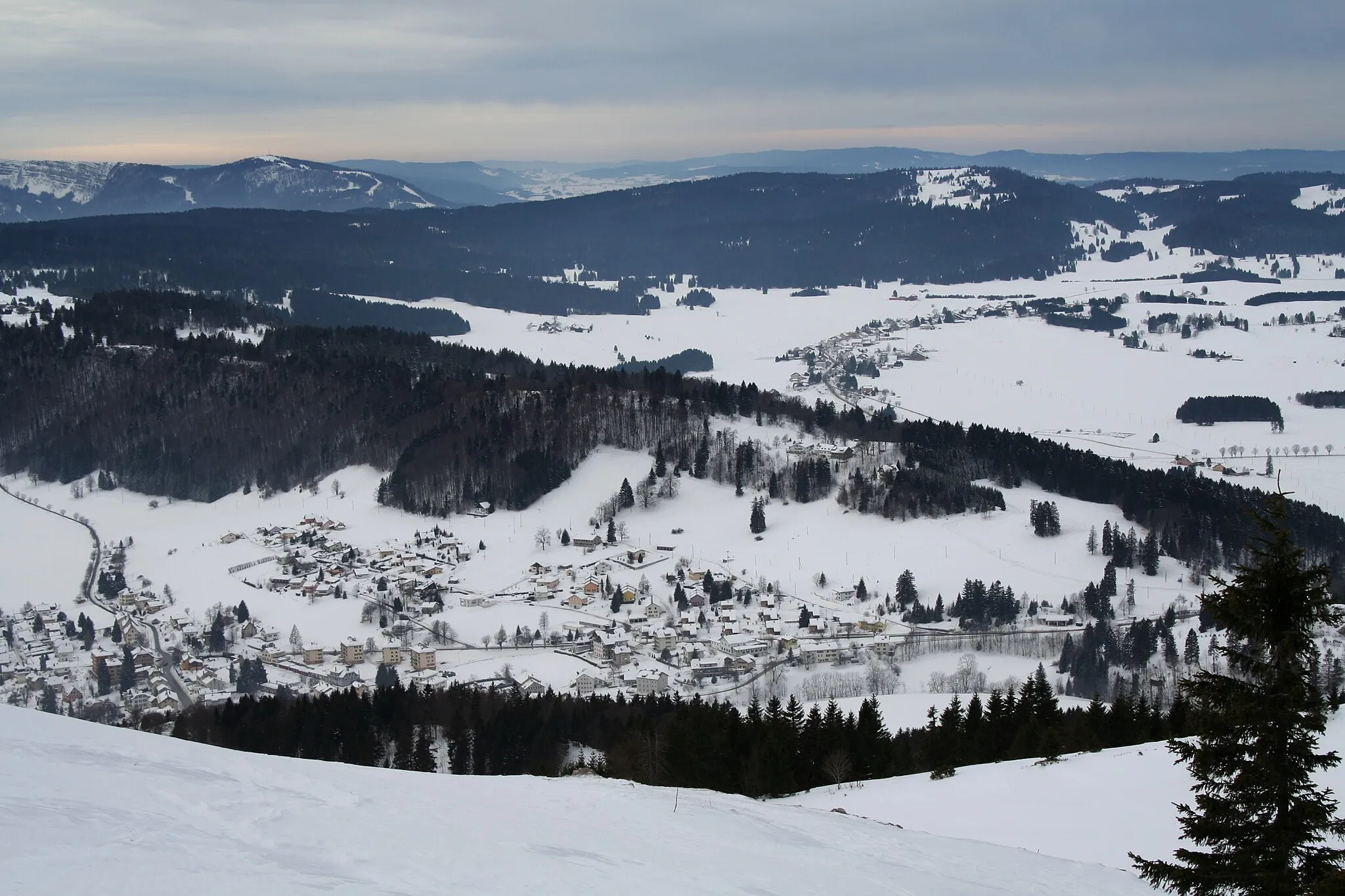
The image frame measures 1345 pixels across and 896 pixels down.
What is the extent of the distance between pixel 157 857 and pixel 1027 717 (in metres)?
25.1

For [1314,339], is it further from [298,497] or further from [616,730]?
[616,730]

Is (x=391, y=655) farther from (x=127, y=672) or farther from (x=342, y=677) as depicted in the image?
(x=127, y=672)

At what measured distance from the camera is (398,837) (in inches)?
425

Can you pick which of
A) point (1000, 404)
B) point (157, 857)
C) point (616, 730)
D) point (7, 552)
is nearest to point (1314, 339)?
point (1000, 404)

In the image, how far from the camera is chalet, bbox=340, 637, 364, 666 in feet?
153

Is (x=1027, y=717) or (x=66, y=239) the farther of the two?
(x=66, y=239)

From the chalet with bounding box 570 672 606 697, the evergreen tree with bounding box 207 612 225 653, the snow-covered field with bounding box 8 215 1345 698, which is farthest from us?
the snow-covered field with bounding box 8 215 1345 698

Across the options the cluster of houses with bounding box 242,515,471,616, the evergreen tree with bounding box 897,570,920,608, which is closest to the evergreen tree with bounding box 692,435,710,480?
the cluster of houses with bounding box 242,515,471,616

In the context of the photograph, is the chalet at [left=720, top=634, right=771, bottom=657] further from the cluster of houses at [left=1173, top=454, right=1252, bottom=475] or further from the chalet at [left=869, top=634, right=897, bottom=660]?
the cluster of houses at [left=1173, top=454, right=1252, bottom=475]

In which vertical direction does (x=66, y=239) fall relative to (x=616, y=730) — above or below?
above

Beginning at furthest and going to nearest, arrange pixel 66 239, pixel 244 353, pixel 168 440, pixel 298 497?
1. pixel 66 239
2. pixel 244 353
3. pixel 168 440
4. pixel 298 497

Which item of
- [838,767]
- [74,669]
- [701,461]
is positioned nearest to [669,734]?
[838,767]

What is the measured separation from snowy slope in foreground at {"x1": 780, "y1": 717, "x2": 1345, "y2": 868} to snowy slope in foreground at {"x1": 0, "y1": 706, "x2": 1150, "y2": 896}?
7.58 feet

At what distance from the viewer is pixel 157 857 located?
8.78m
